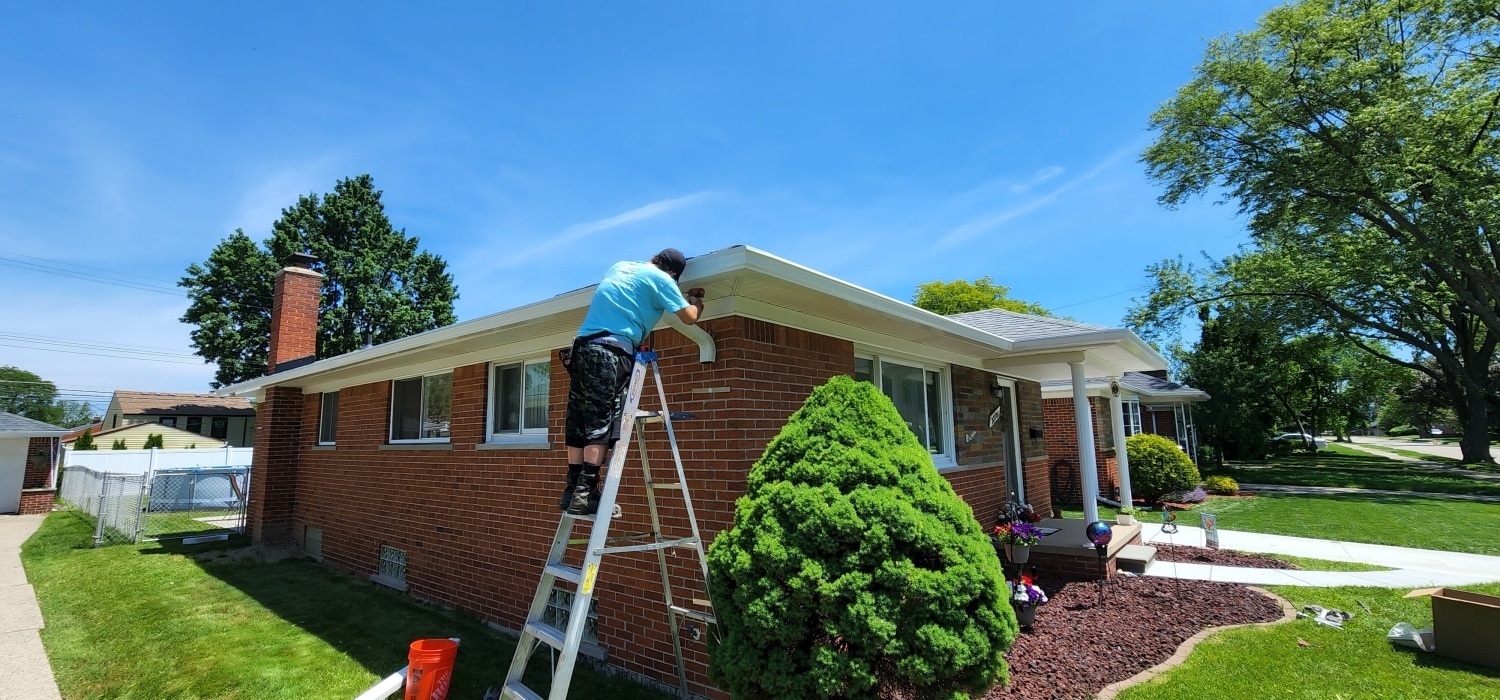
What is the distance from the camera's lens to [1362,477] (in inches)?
784

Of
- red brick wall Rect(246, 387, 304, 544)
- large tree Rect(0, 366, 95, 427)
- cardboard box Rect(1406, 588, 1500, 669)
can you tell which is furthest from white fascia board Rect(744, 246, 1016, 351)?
large tree Rect(0, 366, 95, 427)

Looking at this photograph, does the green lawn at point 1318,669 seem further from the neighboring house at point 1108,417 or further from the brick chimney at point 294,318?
the brick chimney at point 294,318

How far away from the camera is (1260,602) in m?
6.05

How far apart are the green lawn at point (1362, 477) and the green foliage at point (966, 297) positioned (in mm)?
15059

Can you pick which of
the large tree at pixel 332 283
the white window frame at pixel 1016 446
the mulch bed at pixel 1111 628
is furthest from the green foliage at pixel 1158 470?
the large tree at pixel 332 283

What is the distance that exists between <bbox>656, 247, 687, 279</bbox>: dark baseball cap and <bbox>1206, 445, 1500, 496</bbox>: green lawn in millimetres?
22617

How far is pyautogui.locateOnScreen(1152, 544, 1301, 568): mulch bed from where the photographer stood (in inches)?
309

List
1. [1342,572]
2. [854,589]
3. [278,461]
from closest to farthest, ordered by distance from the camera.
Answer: [854,589] → [1342,572] → [278,461]

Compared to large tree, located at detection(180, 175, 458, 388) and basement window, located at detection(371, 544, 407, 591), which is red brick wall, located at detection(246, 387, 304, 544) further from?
large tree, located at detection(180, 175, 458, 388)

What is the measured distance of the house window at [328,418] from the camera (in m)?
9.78

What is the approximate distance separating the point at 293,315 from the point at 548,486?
9042mm

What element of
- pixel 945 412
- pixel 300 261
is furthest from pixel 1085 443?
pixel 300 261

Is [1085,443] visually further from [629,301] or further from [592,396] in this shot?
[592,396]

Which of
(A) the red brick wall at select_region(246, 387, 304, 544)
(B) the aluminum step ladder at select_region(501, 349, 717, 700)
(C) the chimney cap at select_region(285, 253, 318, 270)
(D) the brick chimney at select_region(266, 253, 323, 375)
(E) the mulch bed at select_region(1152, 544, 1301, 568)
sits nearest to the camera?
(B) the aluminum step ladder at select_region(501, 349, 717, 700)
